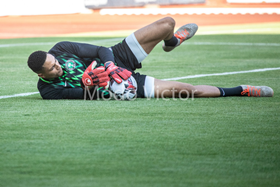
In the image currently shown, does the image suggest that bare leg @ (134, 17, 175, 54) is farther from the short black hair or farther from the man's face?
the short black hair

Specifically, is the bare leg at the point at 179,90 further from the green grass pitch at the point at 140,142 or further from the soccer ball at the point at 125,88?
the soccer ball at the point at 125,88

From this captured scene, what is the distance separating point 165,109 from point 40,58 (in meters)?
1.40

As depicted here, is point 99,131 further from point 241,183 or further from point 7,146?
point 241,183

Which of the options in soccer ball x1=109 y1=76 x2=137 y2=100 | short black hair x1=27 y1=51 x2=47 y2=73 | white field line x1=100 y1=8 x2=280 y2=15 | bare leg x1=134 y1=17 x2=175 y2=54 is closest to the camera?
short black hair x1=27 y1=51 x2=47 y2=73

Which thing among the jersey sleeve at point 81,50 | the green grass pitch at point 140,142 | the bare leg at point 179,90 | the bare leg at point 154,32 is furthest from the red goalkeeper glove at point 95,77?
the bare leg at point 154,32

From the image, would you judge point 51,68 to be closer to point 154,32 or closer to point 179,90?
point 154,32

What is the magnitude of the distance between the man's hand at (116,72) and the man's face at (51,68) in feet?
1.72

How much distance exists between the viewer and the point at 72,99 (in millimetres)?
5152

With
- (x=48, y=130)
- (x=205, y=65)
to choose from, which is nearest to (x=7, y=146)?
(x=48, y=130)

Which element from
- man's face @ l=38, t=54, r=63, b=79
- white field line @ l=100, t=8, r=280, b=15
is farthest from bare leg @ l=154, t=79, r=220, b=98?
white field line @ l=100, t=8, r=280, b=15

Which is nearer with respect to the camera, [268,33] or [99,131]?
[99,131]

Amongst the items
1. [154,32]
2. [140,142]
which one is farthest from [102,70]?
[140,142]

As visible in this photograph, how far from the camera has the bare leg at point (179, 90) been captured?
5109mm

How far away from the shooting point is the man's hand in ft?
15.7
